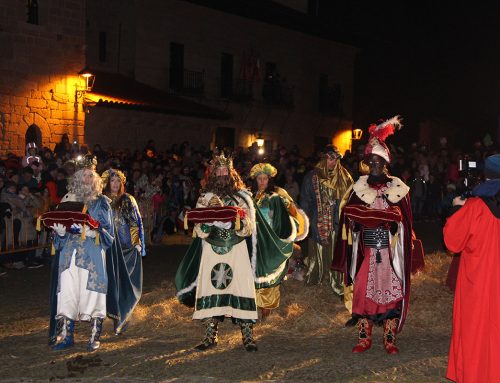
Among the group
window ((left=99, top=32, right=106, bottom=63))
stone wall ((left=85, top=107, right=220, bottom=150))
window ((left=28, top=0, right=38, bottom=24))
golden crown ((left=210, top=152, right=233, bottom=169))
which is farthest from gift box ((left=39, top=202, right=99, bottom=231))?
window ((left=99, top=32, right=106, bottom=63))

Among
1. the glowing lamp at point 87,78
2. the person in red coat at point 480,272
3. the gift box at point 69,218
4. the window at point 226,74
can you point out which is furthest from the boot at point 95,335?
the window at point 226,74

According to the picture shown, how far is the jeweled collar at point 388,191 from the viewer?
793 centimetres

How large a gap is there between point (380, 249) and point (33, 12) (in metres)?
16.5

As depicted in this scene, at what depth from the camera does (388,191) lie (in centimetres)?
796

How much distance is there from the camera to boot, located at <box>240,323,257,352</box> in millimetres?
7938

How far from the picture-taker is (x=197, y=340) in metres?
8.45

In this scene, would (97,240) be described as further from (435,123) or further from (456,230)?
(435,123)

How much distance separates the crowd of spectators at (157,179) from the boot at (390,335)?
1277mm

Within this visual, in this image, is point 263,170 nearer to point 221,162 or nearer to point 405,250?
point 221,162

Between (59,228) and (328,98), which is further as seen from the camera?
(328,98)

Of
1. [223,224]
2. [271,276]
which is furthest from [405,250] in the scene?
[223,224]

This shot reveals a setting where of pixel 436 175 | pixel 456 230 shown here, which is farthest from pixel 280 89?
pixel 456 230

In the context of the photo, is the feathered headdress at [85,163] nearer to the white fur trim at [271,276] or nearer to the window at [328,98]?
the white fur trim at [271,276]

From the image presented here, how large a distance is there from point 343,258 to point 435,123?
115 feet
